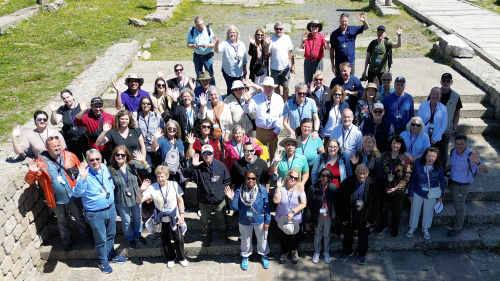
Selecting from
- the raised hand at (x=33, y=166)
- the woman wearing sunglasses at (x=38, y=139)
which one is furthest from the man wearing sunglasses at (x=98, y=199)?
the woman wearing sunglasses at (x=38, y=139)

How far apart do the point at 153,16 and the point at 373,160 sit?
40.8 ft

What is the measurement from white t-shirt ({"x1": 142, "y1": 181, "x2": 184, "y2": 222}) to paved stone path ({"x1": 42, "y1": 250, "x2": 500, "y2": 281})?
41.5 inches

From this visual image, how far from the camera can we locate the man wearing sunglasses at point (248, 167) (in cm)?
594

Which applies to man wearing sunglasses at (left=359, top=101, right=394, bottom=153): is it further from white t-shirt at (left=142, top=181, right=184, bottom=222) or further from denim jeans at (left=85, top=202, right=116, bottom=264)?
denim jeans at (left=85, top=202, right=116, bottom=264)

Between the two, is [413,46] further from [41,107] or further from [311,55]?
[41,107]

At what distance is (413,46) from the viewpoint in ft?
41.7

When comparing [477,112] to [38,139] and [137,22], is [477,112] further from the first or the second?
[137,22]

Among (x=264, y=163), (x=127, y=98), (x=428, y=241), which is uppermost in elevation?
(x=127, y=98)

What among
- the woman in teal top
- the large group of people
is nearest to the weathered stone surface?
the large group of people

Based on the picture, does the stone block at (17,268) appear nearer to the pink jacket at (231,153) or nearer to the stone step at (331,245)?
the stone step at (331,245)

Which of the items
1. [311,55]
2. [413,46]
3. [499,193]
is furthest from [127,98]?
[413,46]

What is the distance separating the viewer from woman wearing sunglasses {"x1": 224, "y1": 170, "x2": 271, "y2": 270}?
5.86 meters

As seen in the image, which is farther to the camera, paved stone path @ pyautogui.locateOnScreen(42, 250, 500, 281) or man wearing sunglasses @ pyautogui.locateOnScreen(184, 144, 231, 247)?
paved stone path @ pyautogui.locateOnScreen(42, 250, 500, 281)

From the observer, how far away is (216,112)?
6.84 metres
